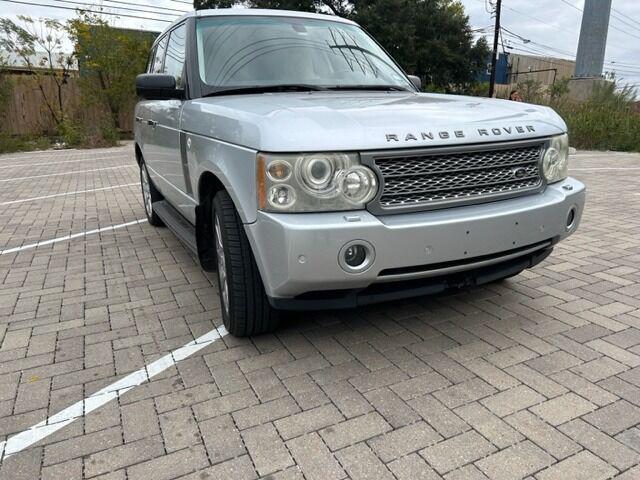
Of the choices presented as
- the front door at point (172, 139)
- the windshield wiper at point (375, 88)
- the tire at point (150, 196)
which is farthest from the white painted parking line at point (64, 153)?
the windshield wiper at point (375, 88)

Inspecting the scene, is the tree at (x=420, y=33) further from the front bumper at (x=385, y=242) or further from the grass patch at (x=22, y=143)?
the front bumper at (x=385, y=242)

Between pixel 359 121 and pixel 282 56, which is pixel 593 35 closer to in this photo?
pixel 282 56

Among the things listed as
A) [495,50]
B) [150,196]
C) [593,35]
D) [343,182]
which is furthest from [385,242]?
[593,35]

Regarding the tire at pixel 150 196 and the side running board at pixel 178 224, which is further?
the tire at pixel 150 196

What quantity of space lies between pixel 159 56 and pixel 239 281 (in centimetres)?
335

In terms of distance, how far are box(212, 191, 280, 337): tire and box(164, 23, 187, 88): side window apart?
141 cm

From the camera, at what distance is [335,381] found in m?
2.75

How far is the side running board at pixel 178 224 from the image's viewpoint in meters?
3.87

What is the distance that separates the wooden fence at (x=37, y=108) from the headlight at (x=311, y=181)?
1921 centimetres

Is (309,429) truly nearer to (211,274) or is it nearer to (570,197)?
(570,197)

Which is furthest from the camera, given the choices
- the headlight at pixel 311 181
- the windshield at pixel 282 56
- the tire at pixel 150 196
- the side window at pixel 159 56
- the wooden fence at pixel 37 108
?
the wooden fence at pixel 37 108

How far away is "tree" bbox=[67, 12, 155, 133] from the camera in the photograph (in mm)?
18812

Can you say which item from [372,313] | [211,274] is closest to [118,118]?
[211,274]

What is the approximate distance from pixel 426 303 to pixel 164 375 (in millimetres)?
1832
